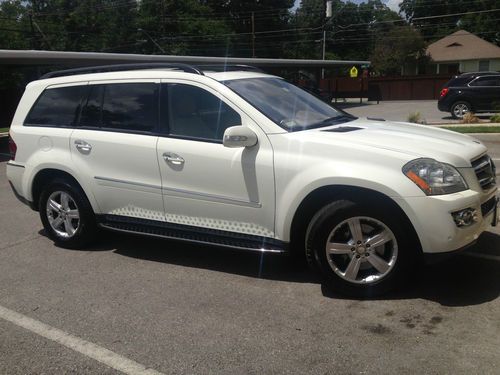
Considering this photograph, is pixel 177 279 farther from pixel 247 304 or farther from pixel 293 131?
pixel 293 131

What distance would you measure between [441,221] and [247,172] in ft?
5.04

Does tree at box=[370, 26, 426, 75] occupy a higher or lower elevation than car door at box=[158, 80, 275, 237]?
higher

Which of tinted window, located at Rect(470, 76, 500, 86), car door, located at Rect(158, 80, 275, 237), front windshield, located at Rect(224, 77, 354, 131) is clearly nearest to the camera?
car door, located at Rect(158, 80, 275, 237)

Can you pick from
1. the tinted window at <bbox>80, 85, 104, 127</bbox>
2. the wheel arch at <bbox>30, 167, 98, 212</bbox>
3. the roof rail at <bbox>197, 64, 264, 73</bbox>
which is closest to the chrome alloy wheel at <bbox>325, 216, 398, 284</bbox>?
the roof rail at <bbox>197, 64, 264, 73</bbox>

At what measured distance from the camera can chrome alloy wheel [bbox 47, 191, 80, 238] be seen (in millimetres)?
5621

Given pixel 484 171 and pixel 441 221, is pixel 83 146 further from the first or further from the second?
pixel 484 171

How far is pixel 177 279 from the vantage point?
15.5ft

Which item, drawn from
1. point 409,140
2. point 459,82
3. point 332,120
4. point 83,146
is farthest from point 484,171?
point 459,82

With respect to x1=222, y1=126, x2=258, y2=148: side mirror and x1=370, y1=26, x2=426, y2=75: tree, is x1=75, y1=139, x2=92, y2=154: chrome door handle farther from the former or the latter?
x1=370, y1=26, x2=426, y2=75: tree

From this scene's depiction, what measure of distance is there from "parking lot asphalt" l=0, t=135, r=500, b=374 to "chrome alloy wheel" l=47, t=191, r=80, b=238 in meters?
0.42

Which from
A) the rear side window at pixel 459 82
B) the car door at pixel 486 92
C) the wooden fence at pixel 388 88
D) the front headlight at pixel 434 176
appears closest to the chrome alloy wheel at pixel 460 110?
the car door at pixel 486 92

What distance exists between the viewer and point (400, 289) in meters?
4.12

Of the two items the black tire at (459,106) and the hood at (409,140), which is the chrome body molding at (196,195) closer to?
the hood at (409,140)

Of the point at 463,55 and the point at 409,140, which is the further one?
the point at 463,55
